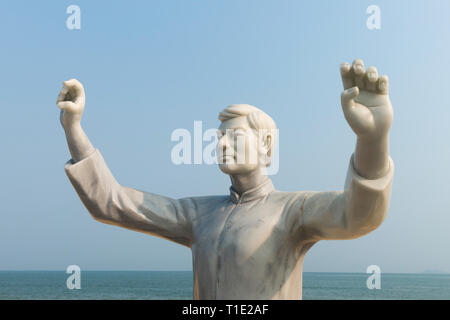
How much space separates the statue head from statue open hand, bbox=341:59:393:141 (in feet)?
3.57

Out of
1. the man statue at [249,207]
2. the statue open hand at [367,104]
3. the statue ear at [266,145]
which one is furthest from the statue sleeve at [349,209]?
the statue ear at [266,145]

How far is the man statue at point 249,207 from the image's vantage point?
418cm

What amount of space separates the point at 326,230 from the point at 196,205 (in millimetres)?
1321

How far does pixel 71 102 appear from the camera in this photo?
4941mm

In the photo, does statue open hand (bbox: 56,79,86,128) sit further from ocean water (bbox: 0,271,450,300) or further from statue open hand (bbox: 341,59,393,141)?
ocean water (bbox: 0,271,450,300)

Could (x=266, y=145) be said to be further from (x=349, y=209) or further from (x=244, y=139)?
(x=349, y=209)

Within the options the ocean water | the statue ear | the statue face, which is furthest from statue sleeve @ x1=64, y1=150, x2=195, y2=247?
the ocean water

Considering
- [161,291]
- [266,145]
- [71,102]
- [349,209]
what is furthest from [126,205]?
[161,291]

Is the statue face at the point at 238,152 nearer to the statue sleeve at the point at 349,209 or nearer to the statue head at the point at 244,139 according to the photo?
the statue head at the point at 244,139

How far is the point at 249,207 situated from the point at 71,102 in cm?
169

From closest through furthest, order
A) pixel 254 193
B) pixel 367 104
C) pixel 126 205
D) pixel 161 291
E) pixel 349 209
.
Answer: pixel 367 104 → pixel 349 209 → pixel 254 193 → pixel 126 205 → pixel 161 291

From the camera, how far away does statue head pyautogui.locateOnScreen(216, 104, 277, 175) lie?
16.1 feet
